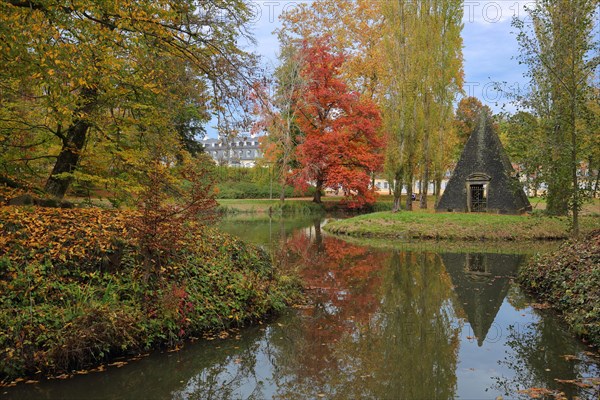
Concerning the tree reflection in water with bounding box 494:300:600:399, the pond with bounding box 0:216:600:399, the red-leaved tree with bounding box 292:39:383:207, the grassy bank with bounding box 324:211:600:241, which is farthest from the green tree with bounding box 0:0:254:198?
the red-leaved tree with bounding box 292:39:383:207

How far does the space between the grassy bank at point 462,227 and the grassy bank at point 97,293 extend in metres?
13.6

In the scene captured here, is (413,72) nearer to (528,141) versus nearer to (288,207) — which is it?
(528,141)

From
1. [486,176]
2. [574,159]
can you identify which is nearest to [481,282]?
[574,159]

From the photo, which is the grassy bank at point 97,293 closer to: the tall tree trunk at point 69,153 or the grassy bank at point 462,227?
the tall tree trunk at point 69,153

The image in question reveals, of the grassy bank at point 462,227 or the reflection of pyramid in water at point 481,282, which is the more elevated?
the grassy bank at point 462,227

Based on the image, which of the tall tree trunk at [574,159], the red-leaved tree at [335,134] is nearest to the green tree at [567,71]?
the tall tree trunk at [574,159]

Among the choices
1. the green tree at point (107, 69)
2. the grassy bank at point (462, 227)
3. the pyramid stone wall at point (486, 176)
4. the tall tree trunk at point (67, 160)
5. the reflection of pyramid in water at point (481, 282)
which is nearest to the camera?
the green tree at point (107, 69)

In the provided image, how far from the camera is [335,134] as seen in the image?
30.8 meters

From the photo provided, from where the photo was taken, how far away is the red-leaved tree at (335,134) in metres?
30.2

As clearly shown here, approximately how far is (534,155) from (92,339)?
11.3 metres

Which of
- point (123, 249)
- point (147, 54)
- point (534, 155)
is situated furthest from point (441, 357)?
point (534, 155)

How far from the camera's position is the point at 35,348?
200 inches

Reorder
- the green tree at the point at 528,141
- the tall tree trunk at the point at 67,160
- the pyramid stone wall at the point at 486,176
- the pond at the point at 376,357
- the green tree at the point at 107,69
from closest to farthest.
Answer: the pond at the point at 376,357 → the green tree at the point at 107,69 → the tall tree trunk at the point at 67,160 → the green tree at the point at 528,141 → the pyramid stone wall at the point at 486,176

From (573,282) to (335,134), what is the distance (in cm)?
2352
